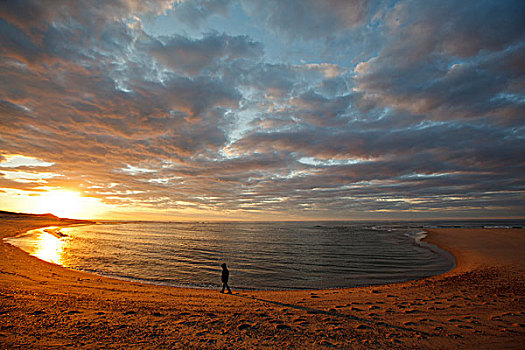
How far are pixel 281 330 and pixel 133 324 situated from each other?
19.1ft

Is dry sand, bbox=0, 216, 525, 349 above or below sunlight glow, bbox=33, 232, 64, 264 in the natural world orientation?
above

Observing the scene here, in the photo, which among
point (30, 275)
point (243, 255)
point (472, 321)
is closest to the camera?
point (472, 321)

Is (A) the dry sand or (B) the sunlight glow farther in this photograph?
(B) the sunlight glow

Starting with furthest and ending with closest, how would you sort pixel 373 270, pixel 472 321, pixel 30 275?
pixel 373 270, pixel 30 275, pixel 472 321

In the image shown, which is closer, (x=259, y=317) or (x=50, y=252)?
(x=259, y=317)

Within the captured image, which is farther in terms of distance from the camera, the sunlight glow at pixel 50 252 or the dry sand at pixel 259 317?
the sunlight glow at pixel 50 252

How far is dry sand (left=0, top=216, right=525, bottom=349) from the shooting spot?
8.39 m

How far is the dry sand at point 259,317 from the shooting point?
8.39 meters

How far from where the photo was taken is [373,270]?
910 inches

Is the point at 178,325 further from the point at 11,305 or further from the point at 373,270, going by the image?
the point at 373,270

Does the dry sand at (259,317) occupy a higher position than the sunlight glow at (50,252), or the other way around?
the dry sand at (259,317)

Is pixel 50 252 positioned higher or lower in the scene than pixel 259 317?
lower

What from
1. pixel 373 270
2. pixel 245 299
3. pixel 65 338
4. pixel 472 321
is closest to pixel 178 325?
pixel 65 338

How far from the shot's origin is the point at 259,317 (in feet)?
35.2
